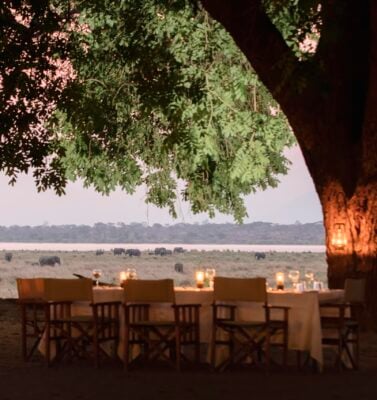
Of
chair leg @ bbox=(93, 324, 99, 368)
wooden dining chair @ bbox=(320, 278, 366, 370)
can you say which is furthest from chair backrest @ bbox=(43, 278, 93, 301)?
wooden dining chair @ bbox=(320, 278, 366, 370)

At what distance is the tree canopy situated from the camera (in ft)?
54.6

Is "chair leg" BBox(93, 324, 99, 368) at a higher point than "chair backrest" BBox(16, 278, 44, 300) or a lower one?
lower

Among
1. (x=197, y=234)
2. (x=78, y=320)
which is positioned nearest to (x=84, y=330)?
(x=78, y=320)

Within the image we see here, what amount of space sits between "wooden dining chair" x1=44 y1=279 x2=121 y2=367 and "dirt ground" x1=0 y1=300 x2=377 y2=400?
216 millimetres

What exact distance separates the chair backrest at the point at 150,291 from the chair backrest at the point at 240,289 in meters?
0.43

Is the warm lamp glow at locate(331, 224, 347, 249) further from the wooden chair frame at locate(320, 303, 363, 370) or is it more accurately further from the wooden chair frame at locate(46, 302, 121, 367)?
the wooden chair frame at locate(46, 302, 121, 367)

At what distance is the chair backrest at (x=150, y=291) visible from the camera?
10672mm

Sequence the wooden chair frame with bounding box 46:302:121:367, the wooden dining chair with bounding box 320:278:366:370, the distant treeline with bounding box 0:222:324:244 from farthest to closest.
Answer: the distant treeline with bounding box 0:222:324:244 → the wooden chair frame with bounding box 46:302:121:367 → the wooden dining chair with bounding box 320:278:366:370

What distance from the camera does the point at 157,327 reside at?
10.9 metres

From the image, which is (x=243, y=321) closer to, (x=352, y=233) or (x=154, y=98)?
(x=352, y=233)

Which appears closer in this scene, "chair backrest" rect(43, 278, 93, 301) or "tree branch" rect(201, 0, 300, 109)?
"chair backrest" rect(43, 278, 93, 301)

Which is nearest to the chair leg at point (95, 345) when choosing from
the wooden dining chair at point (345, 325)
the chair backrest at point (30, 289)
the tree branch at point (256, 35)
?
the chair backrest at point (30, 289)

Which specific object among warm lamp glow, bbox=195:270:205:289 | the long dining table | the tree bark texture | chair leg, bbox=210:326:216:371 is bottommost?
chair leg, bbox=210:326:216:371

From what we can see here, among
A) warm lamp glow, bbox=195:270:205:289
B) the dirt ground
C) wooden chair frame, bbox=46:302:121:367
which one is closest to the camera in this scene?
the dirt ground
